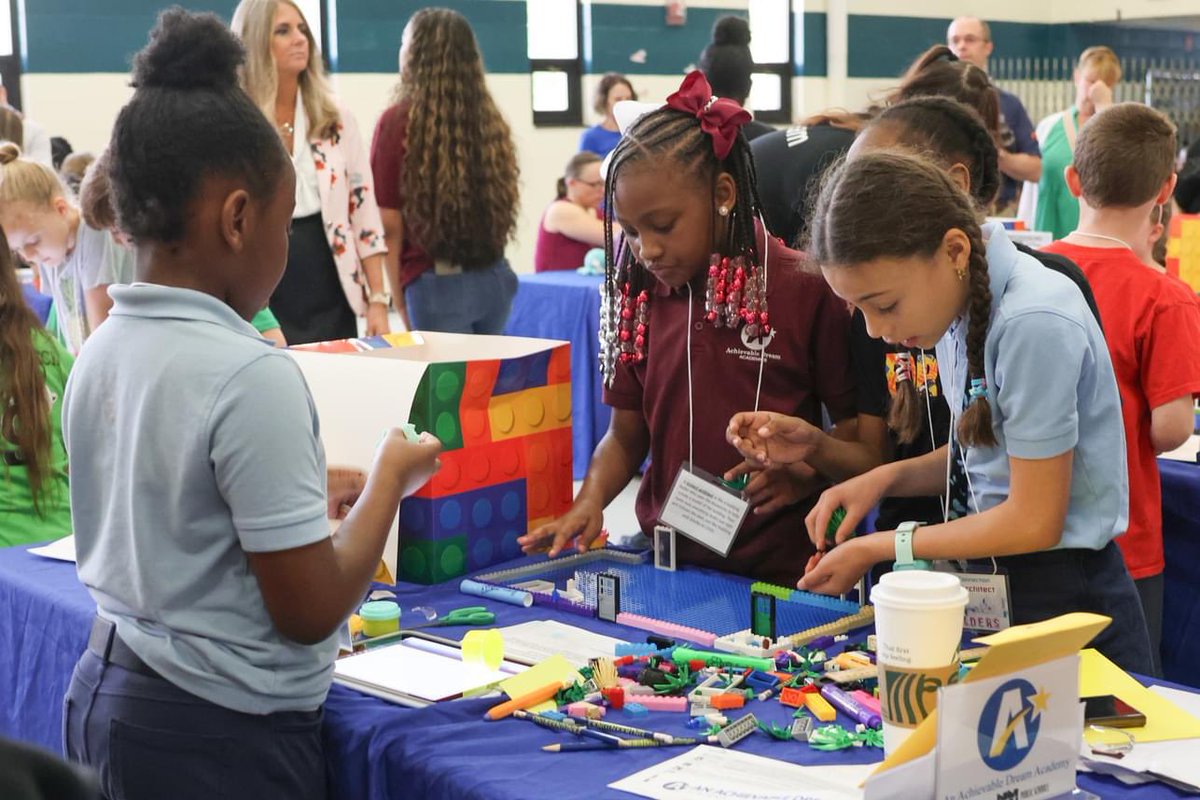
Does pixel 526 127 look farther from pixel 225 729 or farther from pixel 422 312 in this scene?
pixel 225 729

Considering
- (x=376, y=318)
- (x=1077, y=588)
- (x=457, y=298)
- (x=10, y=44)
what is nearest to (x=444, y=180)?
(x=457, y=298)

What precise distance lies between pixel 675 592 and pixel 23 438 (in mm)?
1243

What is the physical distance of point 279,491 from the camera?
50.1 inches

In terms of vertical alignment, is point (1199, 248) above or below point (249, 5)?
below

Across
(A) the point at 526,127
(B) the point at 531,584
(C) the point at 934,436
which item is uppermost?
(A) the point at 526,127

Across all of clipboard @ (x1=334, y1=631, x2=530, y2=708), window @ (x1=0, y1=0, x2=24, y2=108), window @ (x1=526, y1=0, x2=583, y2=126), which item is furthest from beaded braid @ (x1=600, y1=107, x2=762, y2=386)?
window @ (x1=526, y1=0, x2=583, y2=126)

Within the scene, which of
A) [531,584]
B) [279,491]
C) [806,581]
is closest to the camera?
[279,491]

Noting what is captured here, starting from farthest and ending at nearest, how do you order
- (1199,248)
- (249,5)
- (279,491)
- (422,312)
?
(422,312) < (1199,248) < (249,5) < (279,491)

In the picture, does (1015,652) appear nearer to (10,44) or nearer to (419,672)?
(419,672)

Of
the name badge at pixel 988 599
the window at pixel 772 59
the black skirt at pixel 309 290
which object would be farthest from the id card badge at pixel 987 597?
the window at pixel 772 59

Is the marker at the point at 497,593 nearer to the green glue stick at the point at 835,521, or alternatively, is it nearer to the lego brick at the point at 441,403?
the lego brick at the point at 441,403

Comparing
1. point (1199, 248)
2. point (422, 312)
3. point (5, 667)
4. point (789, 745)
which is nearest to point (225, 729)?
point (789, 745)

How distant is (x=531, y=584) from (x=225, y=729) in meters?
0.61

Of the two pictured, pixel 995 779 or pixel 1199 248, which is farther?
pixel 1199 248
